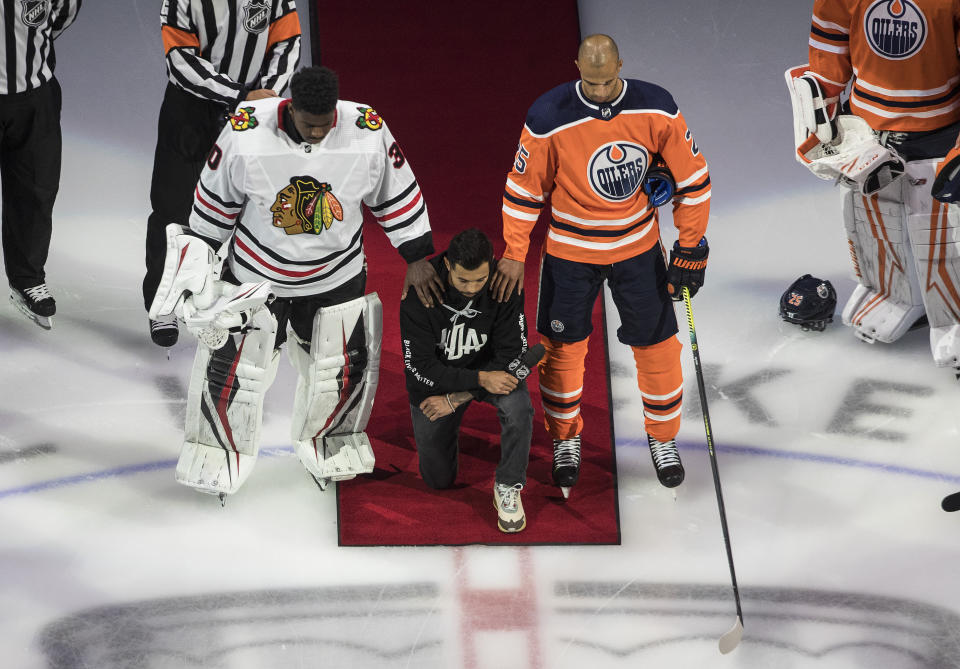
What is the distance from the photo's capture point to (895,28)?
456cm

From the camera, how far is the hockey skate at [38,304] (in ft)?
16.9

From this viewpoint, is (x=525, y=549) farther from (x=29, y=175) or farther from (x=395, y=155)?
(x=29, y=175)

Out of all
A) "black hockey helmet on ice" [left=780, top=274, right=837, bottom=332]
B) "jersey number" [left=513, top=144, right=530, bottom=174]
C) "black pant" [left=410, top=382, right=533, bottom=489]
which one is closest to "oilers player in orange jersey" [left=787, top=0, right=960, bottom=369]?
"black hockey helmet on ice" [left=780, top=274, right=837, bottom=332]

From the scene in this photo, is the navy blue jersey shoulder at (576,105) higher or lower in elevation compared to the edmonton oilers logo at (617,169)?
higher

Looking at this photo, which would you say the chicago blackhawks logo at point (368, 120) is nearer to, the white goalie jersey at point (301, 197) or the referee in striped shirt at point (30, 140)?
the white goalie jersey at point (301, 197)

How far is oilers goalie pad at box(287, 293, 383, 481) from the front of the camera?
170 inches

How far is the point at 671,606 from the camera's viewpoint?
4125 mm

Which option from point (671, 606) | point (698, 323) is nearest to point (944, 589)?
point (671, 606)

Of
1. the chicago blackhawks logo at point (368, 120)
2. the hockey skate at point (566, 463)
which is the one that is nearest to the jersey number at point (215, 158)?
the chicago blackhawks logo at point (368, 120)

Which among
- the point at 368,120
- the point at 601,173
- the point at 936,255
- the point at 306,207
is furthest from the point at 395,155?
the point at 936,255

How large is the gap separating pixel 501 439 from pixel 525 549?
13.4 inches

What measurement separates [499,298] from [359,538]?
0.85m

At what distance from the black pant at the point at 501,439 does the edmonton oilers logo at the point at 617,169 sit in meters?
0.64

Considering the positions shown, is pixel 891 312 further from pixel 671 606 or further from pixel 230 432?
pixel 230 432
